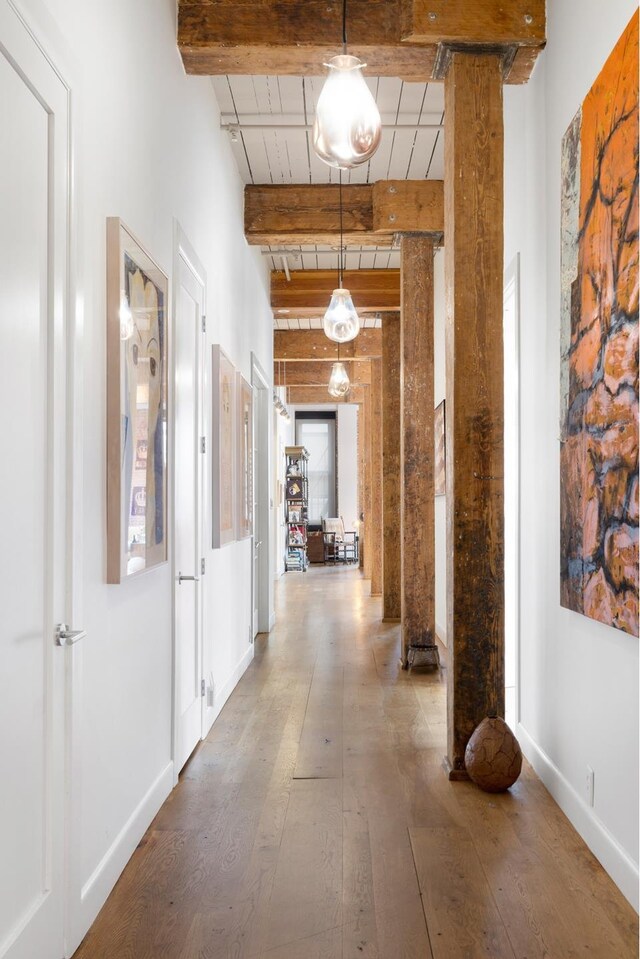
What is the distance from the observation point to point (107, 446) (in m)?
2.34

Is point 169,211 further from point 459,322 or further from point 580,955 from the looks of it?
point 580,955

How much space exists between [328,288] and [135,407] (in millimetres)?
5539

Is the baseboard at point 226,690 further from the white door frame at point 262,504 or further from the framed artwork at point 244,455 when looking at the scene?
the white door frame at point 262,504

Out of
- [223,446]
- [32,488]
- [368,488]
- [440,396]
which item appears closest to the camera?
[32,488]

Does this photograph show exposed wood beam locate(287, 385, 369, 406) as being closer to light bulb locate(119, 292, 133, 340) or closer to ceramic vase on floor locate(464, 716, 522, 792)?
ceramic vase on floor locate(464, 716, 522, 792)

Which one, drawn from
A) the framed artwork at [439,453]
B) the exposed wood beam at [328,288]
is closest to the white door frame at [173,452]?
the framed artwork at [439,453]

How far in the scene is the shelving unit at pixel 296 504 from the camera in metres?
14.5

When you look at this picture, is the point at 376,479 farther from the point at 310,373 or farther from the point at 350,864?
the point at 350,864

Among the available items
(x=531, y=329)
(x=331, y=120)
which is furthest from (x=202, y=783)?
(x=331, y=120)

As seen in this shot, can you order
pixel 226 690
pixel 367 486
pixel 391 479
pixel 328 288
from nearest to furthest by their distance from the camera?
pixel 226 690 → pixel 328 288 → pixel 391 479 → pixel 367 486

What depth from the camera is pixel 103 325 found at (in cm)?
229

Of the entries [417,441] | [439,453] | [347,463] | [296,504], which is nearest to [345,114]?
[417,441]

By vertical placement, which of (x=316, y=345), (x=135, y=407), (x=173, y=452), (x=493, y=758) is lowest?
(x=493, y=758)

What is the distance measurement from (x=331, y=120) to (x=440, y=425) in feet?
12.4
